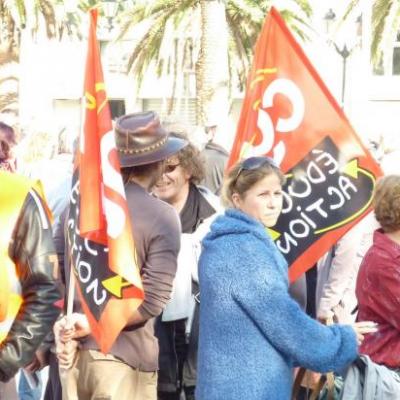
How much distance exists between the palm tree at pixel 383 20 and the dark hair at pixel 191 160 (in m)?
17.3

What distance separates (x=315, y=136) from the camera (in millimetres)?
4953

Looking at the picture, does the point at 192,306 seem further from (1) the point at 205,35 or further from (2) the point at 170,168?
(1) the point at 205,35

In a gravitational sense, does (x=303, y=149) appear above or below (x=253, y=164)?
below

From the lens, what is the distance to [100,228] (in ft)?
13.0

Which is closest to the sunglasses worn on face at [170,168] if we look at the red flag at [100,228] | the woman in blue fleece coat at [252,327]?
the red flag at [100,228]

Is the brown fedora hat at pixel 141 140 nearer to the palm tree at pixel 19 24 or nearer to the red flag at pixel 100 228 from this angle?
the red flag at pixel 100 228

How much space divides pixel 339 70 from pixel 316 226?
110 ft

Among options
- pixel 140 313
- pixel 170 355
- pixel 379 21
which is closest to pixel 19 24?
pixel 379 21

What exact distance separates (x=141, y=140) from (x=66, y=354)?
0.93 meters

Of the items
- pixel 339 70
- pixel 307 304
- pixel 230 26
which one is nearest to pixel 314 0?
pixel 339 70

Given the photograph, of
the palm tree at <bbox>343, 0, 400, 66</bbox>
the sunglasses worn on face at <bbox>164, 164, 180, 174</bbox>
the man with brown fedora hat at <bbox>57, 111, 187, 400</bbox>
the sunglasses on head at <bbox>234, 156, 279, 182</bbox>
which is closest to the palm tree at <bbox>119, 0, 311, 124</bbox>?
the palm tree at <bbox>343, 0, 400, 66</bbox>

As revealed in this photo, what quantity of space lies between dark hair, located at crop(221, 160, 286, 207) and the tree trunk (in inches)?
671

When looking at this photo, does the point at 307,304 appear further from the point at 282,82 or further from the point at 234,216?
the point at 234,216

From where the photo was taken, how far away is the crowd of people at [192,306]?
326cm
